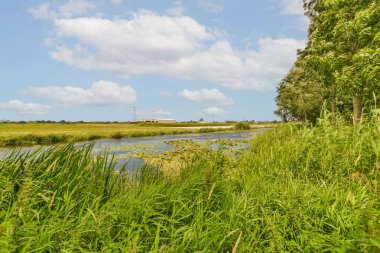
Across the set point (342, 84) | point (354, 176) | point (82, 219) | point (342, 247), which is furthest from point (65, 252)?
point (342, 84)

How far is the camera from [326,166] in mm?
7738

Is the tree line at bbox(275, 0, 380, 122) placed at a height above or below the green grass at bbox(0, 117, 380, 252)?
above

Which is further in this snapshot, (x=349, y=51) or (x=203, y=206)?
(x=349, y=51)

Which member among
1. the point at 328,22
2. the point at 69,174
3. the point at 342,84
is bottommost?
the point at 69,174

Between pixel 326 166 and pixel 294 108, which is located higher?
pixel 294 108

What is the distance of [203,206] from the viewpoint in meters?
6.35

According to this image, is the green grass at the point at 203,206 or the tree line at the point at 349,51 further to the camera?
the tree line at the point at 349,51

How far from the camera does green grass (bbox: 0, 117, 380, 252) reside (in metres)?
4.36

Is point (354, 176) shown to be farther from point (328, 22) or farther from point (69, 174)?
point (328, 22)

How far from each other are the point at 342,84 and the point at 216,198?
12903 mm

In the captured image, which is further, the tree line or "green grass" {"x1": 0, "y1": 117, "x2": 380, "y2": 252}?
the tree line

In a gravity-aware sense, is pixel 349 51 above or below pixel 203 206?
above

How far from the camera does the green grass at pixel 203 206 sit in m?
4.36

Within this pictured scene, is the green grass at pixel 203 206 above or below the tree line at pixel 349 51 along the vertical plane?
below
